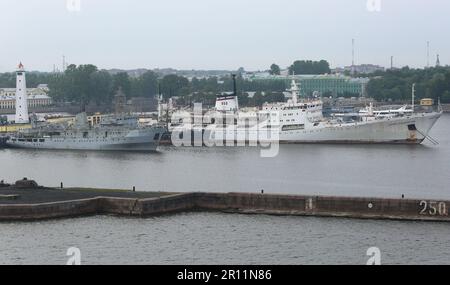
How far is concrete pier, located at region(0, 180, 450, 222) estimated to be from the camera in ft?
77.5

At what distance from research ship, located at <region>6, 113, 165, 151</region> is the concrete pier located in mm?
22724

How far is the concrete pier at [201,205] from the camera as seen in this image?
23.6 meters

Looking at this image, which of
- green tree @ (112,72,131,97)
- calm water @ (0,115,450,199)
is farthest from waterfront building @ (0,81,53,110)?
calm water @ (0,115,450,199)

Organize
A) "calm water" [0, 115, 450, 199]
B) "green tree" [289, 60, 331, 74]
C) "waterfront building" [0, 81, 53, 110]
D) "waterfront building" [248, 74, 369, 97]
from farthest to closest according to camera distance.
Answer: "green tree" [289, 60, 331, 74], "waterfront building" [248, 74, 369, 97], "waterfront building" [0, 81, 53, 110], "calm water" [0, 115, 450, 199]

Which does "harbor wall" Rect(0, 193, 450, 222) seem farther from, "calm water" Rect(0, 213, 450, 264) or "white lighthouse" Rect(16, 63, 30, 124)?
"white lighthouse" Rect(16, 63, 30, 124)

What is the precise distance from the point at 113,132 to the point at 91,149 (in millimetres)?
1583

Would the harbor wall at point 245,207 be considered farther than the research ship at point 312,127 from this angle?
No

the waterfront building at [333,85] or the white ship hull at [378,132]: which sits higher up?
the waterfront building at [333,85]

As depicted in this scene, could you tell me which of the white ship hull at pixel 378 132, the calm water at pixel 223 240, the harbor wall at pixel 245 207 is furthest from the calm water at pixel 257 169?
the calm water at pixel 223 240

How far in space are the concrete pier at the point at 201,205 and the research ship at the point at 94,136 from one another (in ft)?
74.6

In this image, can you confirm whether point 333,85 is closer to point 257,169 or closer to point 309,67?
point 309,67

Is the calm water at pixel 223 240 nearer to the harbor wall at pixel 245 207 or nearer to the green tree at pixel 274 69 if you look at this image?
the harbor wall at pixel 245 207

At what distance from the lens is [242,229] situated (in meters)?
22.7
